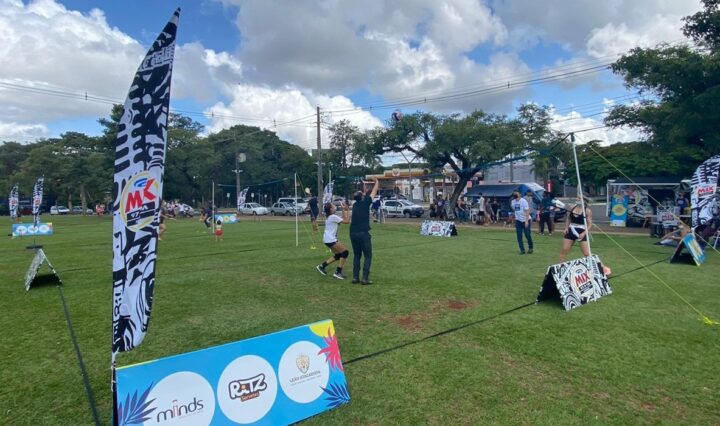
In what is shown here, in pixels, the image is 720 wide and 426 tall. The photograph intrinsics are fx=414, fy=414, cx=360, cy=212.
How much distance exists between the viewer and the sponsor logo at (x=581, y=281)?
651cm

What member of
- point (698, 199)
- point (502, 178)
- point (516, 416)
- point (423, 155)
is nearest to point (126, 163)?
point (516, 416)

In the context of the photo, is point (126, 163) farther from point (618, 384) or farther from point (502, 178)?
point (502, 178)

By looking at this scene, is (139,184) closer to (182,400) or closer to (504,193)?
(182,400)

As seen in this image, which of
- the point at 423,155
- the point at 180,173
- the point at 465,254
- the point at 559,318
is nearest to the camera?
the point at 559,318

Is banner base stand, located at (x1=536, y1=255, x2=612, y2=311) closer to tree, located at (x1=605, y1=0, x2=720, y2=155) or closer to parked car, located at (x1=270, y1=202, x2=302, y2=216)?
tree, located at (x1=605, y1=0, x2=720, y2=155)

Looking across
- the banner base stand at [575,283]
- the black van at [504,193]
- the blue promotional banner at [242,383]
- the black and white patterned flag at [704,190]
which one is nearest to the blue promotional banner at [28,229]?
the blue promotional banner at [242,383]

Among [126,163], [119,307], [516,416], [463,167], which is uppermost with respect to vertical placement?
[463,167]

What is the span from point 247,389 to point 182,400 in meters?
0.46

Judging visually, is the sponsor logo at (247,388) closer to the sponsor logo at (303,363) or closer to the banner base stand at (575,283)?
the sponsor logo at (303,363)

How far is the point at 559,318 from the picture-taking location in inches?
231

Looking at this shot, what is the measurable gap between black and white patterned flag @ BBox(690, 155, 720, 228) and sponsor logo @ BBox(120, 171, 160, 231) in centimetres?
1340

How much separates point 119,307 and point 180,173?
48.9 m

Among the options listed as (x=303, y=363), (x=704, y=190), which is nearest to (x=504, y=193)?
(x=704, y=190)

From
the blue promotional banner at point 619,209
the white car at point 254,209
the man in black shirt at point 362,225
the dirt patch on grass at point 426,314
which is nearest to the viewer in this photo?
the dirt patch on grass at point 426,314
